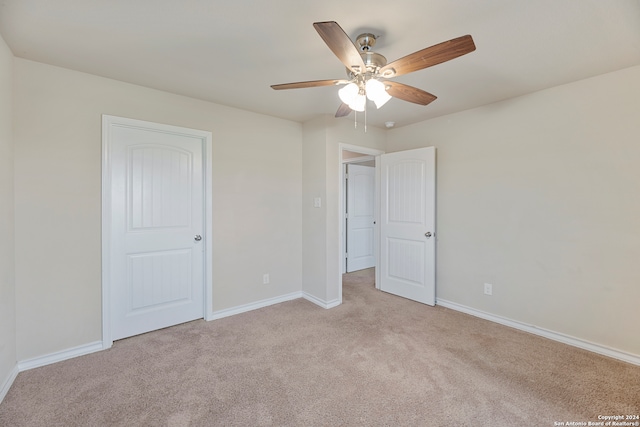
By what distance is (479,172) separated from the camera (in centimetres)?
307

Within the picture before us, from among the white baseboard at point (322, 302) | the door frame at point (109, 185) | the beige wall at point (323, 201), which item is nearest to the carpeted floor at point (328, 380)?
the door frame at point (109, 185)

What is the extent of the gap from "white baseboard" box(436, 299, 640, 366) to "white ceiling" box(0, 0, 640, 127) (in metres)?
2.26

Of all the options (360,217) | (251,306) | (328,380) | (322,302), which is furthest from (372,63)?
(360,217)

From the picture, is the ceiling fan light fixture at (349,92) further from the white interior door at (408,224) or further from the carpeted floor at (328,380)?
the white interior door at (408,224)

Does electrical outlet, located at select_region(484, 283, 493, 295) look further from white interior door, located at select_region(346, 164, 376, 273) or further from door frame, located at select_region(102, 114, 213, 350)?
door frame, located at select_region(102, 114, 213, 350)

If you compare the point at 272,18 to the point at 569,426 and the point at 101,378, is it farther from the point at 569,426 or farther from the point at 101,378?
the point at 569,426

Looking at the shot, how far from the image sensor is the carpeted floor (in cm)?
165

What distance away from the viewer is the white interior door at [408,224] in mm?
3398

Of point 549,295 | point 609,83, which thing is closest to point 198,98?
point 609,83

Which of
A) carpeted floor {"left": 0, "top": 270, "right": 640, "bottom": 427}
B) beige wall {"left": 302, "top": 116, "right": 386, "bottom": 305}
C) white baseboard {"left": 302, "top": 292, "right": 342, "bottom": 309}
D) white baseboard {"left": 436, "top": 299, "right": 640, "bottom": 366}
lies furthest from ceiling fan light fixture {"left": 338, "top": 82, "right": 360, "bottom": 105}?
white baseboard {"left": 436, "top": 299, "right": 640, "bottom": 366}

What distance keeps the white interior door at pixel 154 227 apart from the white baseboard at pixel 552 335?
2.94 meters

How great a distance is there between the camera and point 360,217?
5.13 m

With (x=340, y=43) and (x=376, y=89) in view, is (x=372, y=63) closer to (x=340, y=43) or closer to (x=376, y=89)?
(x=376, y=89)

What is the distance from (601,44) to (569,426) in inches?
94.6
